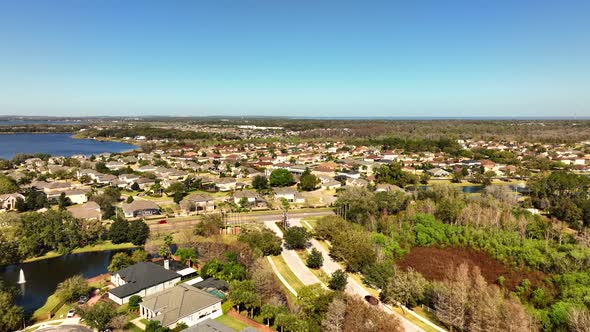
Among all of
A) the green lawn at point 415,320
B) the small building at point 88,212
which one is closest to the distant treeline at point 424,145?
the green lawn at point 415,320

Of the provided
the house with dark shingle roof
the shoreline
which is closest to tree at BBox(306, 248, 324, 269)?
the house with dark shingle roof

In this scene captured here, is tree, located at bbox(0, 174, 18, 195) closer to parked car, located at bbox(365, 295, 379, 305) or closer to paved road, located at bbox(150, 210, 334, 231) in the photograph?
paved road, located at bbox(150, 210, 334, 231)

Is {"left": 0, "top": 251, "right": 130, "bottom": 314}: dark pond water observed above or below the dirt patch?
below

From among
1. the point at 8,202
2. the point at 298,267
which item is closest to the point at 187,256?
the point at 298,267

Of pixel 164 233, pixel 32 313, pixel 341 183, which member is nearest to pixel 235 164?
pixel 341 183

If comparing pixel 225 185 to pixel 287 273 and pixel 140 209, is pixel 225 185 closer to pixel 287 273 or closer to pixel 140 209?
pixel 140 209
